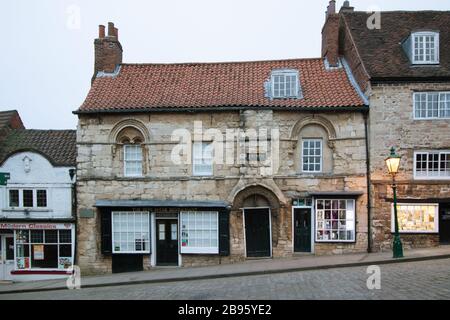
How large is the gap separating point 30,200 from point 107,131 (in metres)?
4.88

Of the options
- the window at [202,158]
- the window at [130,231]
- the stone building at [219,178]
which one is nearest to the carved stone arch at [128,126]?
the stone building at [219,178]

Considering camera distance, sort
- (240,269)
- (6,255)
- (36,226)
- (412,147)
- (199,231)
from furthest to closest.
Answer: (6,255) < (36,226) < (199,231) < (412,147) < (240,269)

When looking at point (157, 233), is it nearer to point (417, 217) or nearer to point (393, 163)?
point (393, 163)

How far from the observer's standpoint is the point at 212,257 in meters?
16.0

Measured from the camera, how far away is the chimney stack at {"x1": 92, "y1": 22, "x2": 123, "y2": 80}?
723 inches

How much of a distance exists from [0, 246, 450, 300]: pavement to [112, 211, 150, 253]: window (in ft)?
3.96

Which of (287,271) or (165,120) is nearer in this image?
(287,271)

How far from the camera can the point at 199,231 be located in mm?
16156

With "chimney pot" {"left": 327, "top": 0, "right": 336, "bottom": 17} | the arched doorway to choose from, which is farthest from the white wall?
"chimney pot" {"left": 327, "top": 0, "right": 336, "bottom": 17}

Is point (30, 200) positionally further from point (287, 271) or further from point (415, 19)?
point (415, 19)

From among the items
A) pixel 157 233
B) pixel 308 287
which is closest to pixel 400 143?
pixel 308 287

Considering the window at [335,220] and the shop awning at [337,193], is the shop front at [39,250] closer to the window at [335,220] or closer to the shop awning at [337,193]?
the shop awning at [337,193]

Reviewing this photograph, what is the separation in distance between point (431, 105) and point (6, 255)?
2051cm

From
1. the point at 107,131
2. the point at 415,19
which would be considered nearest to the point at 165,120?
the point at 107,131
